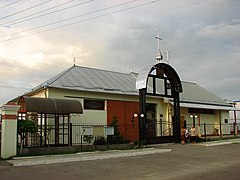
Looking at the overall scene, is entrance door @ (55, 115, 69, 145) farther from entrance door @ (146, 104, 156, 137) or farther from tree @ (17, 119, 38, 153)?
entrance door @ (146, 104, 156, 137)

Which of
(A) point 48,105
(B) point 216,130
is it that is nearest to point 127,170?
(A) point 48,105

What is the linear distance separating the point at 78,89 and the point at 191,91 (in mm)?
16679

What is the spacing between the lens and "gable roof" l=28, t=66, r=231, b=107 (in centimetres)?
2275

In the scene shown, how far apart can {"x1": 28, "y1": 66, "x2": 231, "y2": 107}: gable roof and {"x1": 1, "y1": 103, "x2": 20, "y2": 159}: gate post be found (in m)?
5.88

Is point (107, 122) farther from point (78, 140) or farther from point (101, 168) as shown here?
point (101, 168)

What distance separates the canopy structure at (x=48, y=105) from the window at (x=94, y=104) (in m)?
3.88

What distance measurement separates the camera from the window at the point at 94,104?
23.3 m

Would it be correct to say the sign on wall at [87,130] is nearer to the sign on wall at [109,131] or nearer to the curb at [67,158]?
the sign on wall at [109,131]

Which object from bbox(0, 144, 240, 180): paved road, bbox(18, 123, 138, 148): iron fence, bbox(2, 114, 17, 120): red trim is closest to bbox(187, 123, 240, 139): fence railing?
bbox(18, 123, 138, 148): iron fence

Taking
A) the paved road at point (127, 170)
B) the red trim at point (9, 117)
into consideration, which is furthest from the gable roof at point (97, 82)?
the paved road at point (127, 170)

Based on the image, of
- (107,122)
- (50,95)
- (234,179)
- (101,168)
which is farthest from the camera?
(107,122)

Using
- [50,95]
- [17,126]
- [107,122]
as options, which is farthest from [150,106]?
[17,126]

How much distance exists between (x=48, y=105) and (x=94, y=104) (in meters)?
6.07

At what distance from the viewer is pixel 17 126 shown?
15.9 meters
